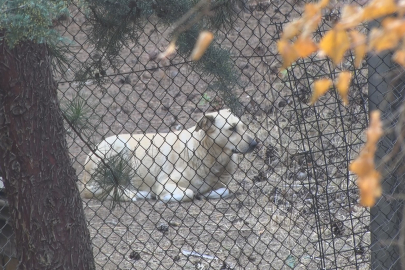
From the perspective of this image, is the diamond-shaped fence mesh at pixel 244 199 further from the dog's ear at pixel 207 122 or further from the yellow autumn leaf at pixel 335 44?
the yellow autumn leaf at pixel 335 44

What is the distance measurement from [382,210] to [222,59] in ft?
4.47

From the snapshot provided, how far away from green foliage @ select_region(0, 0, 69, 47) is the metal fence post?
1967 millimetres

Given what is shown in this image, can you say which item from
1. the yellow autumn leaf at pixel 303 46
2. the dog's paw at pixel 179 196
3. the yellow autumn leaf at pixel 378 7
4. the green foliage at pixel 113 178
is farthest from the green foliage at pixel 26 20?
the dog's paw at pixel 179 196

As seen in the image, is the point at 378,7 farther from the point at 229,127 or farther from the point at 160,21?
A: the point at 229,127

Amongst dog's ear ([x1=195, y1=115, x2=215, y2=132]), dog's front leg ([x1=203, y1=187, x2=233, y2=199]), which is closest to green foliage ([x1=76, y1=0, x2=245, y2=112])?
dog's ear ([x1=195, y1=115, x2=215, y2=132])

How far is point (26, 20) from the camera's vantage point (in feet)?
8.01

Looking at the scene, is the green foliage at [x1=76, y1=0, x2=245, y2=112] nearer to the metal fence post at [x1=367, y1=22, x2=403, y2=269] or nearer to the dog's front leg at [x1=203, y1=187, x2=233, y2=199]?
the metal fence post at [x1=367, y1=22, x2=403, y2=269]

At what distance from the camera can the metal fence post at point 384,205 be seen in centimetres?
353

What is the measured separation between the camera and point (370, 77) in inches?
143

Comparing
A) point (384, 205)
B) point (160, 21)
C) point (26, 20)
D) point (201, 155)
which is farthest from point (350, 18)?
point (201, 155)

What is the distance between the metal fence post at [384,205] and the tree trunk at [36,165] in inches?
71.4

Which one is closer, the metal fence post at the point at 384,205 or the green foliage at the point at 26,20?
the green foliage at the point at 26,20

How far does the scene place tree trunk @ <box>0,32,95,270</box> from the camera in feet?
8.93

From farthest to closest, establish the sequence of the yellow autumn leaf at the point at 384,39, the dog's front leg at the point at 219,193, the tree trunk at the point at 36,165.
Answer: the dog's front leg at the point at 219,193 → the tree trunk at the point at 36,165 → the yellow autumn leaf at the point at 384,39
